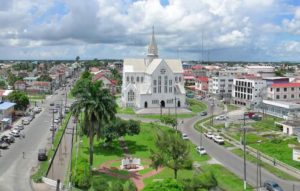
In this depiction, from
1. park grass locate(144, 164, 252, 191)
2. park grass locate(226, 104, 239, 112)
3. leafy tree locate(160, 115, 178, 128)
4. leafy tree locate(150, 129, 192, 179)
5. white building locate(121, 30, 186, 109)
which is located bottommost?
park grass locate(144, 164, 252, 191)

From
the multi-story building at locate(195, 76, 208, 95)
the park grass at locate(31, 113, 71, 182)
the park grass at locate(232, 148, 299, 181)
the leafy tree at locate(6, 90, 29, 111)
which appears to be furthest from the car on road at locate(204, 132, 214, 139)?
the multi-story building at locate(195, 76, 208, 95)

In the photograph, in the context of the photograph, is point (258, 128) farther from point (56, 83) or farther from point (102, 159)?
point (56, 83)

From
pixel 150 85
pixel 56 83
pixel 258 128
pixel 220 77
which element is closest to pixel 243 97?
pixel 220 77

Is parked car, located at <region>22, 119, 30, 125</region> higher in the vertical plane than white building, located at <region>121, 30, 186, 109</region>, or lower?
lower

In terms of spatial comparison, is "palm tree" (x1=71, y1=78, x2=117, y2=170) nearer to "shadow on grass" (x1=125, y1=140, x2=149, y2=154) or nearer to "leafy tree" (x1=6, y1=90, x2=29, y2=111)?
"shadow on grass" (x1=125, y1=140, x2=149, y2=154)

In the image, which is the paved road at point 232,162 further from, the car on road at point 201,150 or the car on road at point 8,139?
the car on road at point 8,139

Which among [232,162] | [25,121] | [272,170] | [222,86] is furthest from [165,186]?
[222,86]

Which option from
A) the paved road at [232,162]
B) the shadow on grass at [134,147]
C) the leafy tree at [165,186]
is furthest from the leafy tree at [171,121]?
the leafy tree at [165,186]

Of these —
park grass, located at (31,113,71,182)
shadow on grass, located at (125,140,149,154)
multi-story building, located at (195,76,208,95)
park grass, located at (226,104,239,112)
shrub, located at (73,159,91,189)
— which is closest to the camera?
shrub, located at (73,159,91,189)
